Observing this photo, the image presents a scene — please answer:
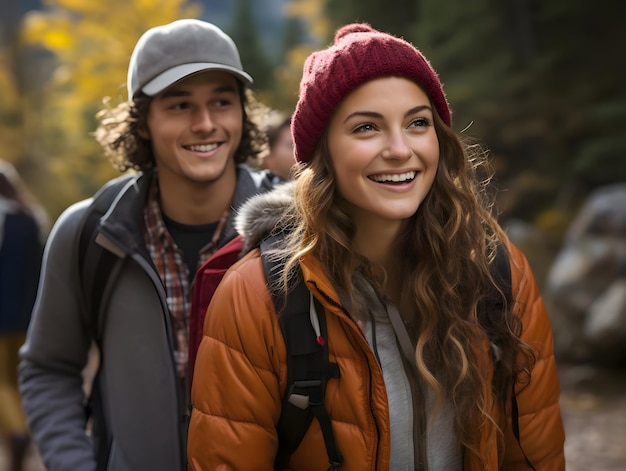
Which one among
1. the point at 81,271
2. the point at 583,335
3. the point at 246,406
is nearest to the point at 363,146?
the point at 246,406

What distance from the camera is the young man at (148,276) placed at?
2762 millimetres

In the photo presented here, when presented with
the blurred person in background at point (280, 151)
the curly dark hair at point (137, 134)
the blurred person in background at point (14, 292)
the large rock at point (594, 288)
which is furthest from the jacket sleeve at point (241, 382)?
the large rock at point (594, 288)

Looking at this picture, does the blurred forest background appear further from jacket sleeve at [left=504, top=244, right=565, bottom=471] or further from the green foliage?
jacket sleeve at [left=504, top=244, right=565, bottom=471]


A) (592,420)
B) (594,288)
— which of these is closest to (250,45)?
(594,288)

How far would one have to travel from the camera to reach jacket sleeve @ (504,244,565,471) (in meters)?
2.43

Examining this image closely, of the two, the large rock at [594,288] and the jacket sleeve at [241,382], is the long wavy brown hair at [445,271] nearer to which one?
the jacket sleeve at [241,382]

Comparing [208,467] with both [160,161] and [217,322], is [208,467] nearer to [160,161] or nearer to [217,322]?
[217,322]

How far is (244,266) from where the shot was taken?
2.32 m

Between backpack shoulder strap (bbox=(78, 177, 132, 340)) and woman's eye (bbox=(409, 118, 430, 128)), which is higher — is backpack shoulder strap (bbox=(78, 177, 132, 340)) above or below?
below

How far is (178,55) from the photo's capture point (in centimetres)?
287

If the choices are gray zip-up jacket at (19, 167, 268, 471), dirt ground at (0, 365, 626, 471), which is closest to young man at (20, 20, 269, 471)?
gray zip-up jacket at (19, 167, 268, 471)

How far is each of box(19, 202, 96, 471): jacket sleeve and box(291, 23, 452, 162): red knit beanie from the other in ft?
3.59

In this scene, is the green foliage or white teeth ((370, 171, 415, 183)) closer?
white teeth ((370, 171, 415, 183))

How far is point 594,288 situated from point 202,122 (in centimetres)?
672
